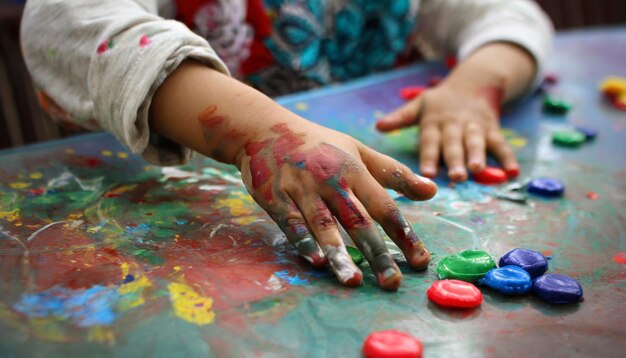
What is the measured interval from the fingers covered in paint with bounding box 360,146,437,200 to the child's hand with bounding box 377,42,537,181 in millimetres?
233

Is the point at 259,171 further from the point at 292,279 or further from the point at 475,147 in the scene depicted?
the point at 475,147

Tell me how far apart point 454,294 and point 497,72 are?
2.34 ft

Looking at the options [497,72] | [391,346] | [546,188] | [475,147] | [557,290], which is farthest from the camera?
[497,72]

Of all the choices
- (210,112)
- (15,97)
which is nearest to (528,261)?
(210,112)

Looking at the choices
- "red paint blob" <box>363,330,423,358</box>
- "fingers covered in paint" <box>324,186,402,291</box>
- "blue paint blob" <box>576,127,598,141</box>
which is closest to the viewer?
"red paint blob" <box>363,330,423,358</box>

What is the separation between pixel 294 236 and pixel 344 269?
0.21 ft

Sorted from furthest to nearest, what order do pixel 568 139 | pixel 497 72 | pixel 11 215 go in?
1. pixel 497 72
2. pixel 568 139
3. pixel 11 215

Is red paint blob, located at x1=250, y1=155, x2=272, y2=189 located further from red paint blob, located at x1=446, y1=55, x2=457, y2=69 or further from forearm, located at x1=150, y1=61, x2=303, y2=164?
red paint blob, located at x1=446, y1=55, x2=457, y2=69

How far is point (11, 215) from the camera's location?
71 centimetres

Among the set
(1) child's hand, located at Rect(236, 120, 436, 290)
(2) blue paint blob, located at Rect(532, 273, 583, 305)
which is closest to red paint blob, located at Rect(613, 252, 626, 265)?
(2) blue paint blob, located at Rect(532, 273, 583, 305)

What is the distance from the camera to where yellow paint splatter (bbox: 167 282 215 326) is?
1.78 ft

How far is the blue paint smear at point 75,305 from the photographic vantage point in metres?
0.53

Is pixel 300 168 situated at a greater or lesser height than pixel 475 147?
greater

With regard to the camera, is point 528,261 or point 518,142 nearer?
point 528,261
